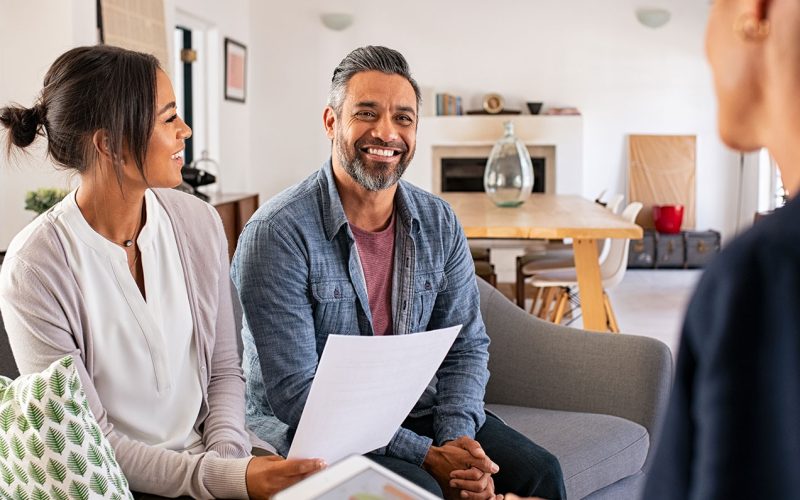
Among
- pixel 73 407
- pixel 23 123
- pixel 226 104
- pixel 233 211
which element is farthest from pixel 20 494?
pixel 226 104

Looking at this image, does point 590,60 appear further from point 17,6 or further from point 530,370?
point 530,370

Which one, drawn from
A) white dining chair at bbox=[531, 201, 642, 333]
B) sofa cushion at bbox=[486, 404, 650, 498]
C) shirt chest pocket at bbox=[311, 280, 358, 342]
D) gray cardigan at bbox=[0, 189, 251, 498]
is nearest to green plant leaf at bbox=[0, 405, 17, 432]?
gray cardigan at bbox=[0, 189, 251, 498]

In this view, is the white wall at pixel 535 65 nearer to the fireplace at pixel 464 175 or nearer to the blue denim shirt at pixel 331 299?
the fireplace at pixel 464 175

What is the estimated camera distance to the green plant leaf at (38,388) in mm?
1280

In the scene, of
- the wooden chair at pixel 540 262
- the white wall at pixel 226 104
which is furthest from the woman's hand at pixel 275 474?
the white wall at pixel 226 104

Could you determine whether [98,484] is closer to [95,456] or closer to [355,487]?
[95,456]

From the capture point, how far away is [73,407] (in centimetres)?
129

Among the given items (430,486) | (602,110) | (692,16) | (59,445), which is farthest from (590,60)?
(59,445)

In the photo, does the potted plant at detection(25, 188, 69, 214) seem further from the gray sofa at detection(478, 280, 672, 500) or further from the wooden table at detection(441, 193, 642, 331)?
the gray sofa at detection(478, 280, 672, 500)

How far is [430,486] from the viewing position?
1837mm

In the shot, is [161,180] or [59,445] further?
[161,180]

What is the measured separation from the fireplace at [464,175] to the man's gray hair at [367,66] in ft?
21.9

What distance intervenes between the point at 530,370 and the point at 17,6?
325 centimetres

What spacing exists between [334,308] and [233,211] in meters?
4.65
